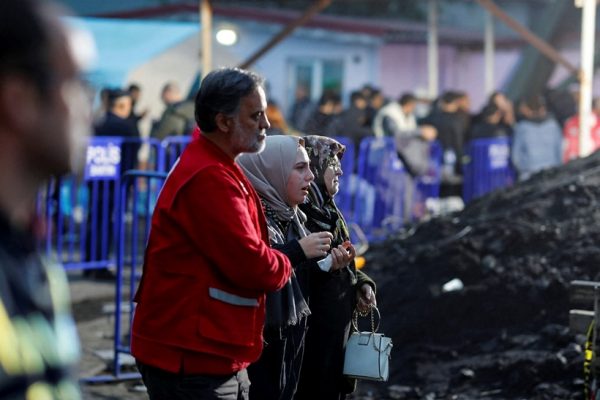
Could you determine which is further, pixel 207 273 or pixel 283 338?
pixel 283 338

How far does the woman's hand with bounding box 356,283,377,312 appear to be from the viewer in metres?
5.62

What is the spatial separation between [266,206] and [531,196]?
7584 millimetres

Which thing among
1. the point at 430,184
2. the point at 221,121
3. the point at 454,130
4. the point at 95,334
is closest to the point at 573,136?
the point at 454,130

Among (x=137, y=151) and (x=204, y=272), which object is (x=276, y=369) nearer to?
(x=204, y=272)

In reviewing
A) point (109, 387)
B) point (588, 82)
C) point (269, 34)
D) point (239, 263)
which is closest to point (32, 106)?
point (239, 263)

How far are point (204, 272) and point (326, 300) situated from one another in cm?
150

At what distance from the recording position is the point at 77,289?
39.8ft

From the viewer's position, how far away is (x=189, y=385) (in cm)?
419

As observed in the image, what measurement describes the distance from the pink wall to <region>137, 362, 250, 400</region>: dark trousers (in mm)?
30923

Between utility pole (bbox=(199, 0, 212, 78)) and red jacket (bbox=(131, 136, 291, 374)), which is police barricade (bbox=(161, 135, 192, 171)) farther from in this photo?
red jacket (bbox=(131, 136, 291, 374))

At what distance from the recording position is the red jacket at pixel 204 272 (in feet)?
13.5

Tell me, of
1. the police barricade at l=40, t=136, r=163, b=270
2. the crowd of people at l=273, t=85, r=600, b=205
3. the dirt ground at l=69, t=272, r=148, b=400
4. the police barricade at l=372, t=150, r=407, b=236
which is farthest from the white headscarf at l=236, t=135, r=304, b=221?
the crowd of people at l=273, t=85, r=600, b=205

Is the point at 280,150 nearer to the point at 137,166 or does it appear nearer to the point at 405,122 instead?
the point at 137,166

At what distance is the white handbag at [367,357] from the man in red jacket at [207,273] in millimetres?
1261
